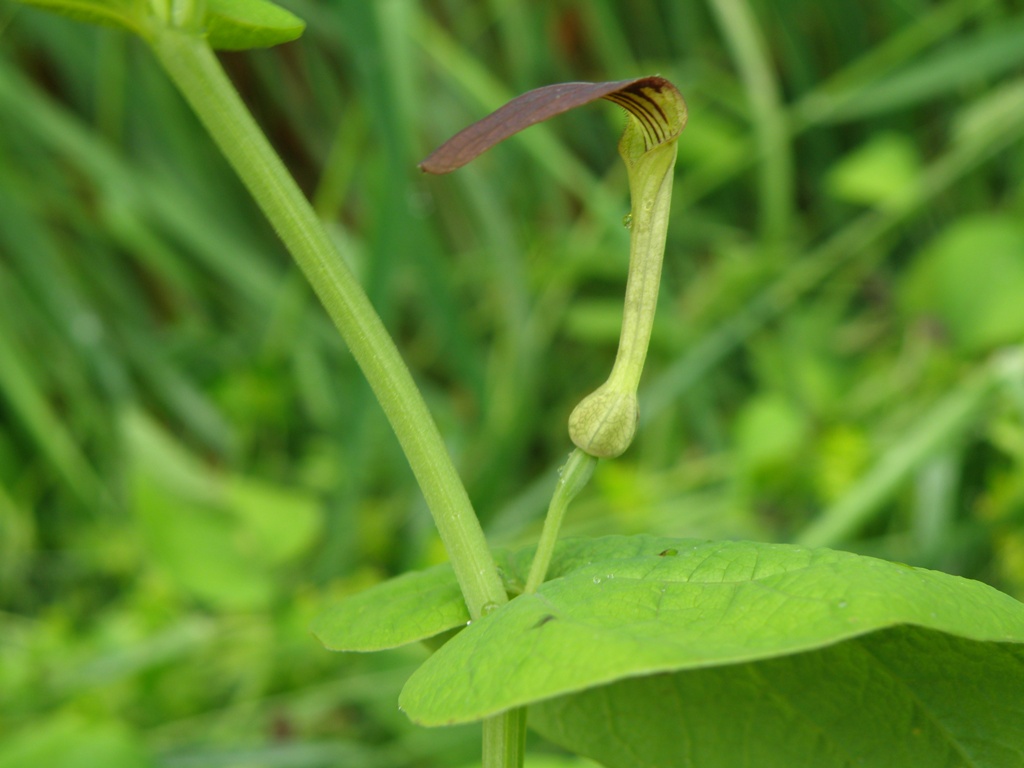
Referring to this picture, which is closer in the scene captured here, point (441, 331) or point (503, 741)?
point (503, 741)

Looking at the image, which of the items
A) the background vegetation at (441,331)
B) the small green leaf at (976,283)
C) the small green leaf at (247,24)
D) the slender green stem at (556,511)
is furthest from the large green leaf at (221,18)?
the small green leaf at (976,283)

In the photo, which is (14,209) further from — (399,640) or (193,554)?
(399,640)

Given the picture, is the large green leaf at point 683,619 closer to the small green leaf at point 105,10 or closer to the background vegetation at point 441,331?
the small green leaf at point 105,10

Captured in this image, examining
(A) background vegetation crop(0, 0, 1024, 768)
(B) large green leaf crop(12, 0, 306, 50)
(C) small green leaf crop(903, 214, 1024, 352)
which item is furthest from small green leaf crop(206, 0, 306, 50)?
(C) small green leaf crop(903, 214, 1024, 352)

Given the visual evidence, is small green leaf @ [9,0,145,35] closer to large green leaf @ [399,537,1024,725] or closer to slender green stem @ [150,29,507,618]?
slender green stem @ [150,29,507,618]

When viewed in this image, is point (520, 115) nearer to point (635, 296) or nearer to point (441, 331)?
point (635, 296)

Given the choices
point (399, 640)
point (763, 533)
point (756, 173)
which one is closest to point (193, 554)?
point (763, 533)

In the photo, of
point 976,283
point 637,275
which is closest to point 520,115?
point 637,275
